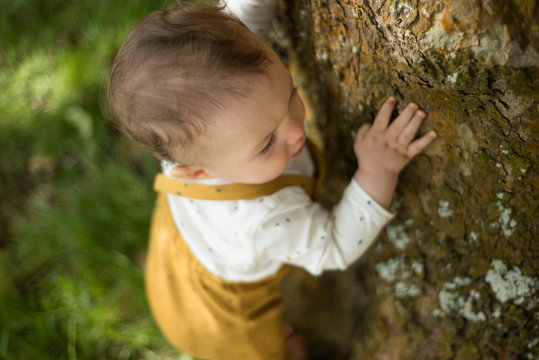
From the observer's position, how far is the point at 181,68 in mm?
1088

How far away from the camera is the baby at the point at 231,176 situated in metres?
1.11

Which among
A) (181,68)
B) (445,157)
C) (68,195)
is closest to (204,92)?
(181,68)

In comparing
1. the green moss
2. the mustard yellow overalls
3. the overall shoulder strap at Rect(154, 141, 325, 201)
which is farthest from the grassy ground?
the green moss

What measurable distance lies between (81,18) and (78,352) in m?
2.02

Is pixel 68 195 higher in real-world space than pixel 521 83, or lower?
lower

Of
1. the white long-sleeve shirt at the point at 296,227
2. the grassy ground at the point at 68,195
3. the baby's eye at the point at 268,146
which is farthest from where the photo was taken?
the grassy ground at the point at 68,195

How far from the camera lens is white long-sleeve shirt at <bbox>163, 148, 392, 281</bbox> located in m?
1.39

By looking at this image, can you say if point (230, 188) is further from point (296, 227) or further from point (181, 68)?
point (181, 68)

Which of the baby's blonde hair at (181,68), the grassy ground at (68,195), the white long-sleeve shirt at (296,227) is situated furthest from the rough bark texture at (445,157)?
the grassy ground at (68,195)

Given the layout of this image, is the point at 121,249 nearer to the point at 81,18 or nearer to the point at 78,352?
the point at 78,352

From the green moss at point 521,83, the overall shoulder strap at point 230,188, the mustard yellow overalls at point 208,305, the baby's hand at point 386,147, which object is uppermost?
the green moss at point 521,83

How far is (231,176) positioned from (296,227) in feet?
0.83

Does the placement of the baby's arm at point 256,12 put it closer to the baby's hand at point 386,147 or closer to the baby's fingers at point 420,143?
the baby's hand at point 386,147

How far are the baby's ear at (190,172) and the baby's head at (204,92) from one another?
7cm
